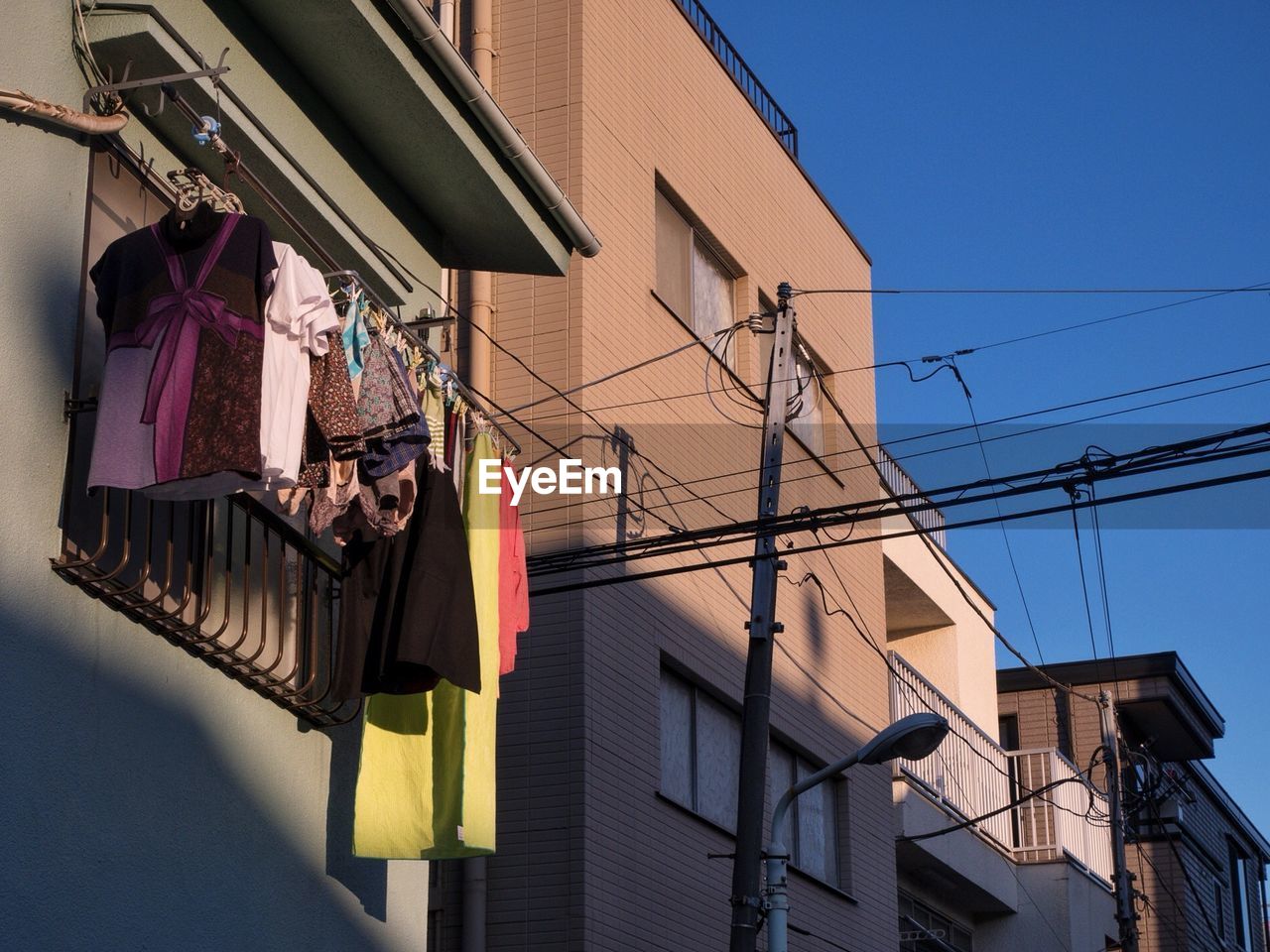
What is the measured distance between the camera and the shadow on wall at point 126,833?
716cm

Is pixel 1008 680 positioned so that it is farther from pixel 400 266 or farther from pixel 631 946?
pixel 400 266

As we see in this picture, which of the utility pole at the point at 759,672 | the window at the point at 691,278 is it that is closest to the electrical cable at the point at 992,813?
the window at the point at 691,278

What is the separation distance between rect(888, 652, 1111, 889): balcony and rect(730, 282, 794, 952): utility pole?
8261 millimetres

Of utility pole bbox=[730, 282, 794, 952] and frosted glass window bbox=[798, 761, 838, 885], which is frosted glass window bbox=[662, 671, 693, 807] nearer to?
utility pole bbox=[730, 282, 794, 952]

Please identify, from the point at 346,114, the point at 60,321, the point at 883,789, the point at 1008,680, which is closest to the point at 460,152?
the point at 346,114

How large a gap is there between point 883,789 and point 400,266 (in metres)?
11.3

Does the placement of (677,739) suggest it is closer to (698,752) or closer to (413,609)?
(698,752)

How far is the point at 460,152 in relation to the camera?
1062 cm

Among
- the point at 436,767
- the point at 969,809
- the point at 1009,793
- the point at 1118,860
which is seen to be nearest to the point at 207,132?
the point at 436,767

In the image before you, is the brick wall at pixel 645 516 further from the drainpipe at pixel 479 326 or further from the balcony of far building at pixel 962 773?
the balcony of far building at pixel 962 773

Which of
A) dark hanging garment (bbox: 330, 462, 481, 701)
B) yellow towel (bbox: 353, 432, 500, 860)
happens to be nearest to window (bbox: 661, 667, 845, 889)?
yellow towel (bbox: 353, 432, 500, 860)

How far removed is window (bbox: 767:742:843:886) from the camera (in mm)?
18234

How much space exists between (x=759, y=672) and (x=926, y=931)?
9.53m

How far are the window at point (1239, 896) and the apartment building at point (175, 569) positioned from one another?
104ft
